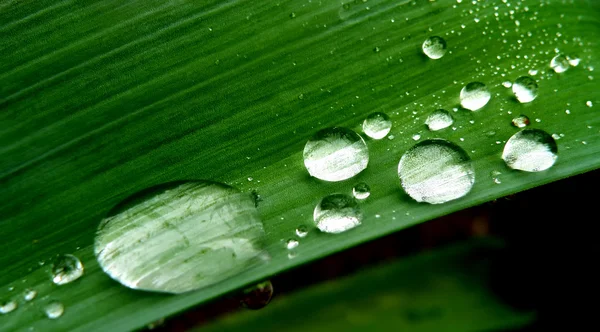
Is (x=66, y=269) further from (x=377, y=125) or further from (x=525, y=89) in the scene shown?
(x=525, y=89)

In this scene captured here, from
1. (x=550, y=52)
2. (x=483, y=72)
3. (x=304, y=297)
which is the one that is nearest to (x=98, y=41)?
(x=483, y=72)

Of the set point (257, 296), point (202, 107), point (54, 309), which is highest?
point (202, 107)

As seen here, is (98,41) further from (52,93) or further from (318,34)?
(318,34)

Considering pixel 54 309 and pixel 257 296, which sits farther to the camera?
pixel 257 296

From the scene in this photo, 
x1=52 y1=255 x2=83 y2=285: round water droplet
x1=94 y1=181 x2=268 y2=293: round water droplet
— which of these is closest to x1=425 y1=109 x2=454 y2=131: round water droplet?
x1=94 y1=181 x2=268 y2=293: round water droplet

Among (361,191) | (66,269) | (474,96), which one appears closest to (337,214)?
(361,191)

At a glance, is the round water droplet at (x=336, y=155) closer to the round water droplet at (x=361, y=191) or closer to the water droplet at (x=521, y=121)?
the round water droplet at (x=361, y=191)
